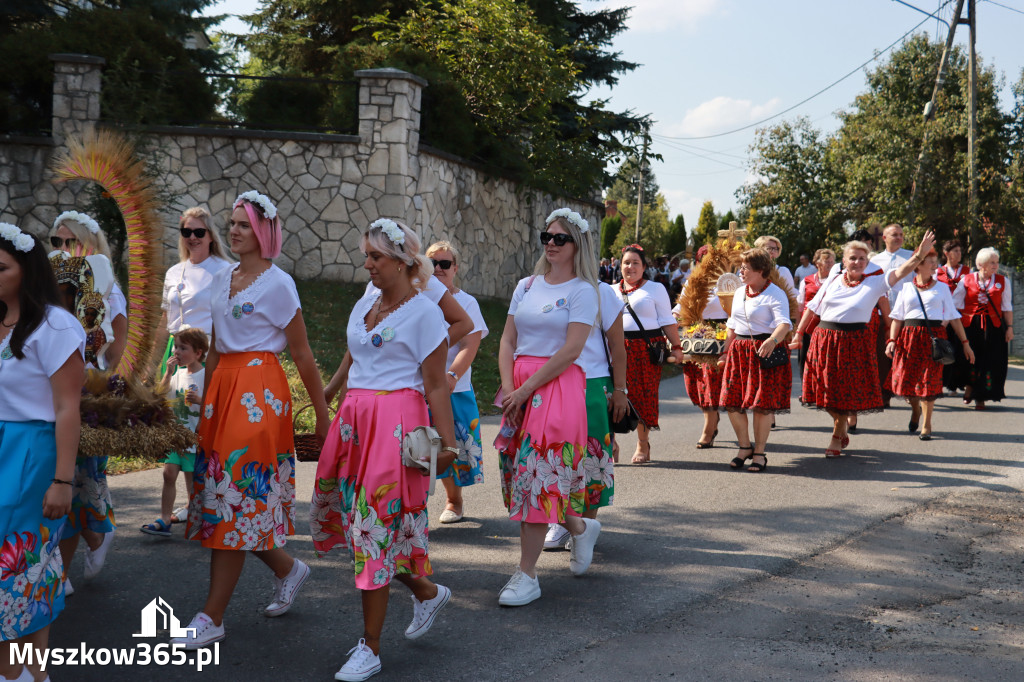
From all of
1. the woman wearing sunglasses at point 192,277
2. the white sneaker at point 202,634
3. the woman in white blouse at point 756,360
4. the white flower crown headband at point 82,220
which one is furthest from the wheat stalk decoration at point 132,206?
the woman in white blouse at point 756,360

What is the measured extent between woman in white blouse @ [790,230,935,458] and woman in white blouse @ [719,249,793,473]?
82 centimetres

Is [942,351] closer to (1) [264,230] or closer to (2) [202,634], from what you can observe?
(1) [264,230]

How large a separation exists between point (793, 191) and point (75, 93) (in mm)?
22611

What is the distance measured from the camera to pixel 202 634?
161 inches

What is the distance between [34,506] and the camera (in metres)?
3.44

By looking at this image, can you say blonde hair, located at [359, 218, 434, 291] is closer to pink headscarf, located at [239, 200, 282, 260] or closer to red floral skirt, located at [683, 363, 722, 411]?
pink headscarf, located at [239, 200, 282, 260]

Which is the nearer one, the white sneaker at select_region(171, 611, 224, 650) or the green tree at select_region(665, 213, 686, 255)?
the white sneaker at select_region(171, 611, 224, 650)

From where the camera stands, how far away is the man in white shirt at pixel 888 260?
1072 cm

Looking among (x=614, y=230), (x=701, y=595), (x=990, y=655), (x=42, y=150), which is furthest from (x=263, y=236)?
(x=614, y=230)

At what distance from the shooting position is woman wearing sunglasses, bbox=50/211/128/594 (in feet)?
14.6

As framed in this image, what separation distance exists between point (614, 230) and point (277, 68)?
108 feet

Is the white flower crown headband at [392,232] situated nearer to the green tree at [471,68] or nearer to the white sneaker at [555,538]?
the white sneaker at [555,538]

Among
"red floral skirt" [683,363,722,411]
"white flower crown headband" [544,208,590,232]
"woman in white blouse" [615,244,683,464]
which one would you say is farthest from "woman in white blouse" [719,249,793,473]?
"white flower crown headband" [544,208,590,232]

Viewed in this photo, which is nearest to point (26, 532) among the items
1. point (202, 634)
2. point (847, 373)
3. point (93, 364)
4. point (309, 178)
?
point (202, 634)
